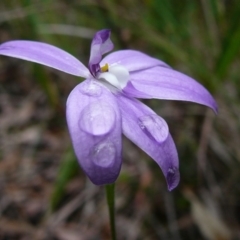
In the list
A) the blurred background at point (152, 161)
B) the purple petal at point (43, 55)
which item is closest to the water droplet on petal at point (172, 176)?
the purple petal at point (43, 55)

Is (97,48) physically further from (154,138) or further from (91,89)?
(154,138)

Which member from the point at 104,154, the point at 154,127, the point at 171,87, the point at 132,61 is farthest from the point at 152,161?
the point at 104,154

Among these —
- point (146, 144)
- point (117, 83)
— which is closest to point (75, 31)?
point (117, 83)

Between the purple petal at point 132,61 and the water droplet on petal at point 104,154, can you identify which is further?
the purple petal at point 132,61

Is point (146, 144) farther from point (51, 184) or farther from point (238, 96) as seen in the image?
point (51, 184)

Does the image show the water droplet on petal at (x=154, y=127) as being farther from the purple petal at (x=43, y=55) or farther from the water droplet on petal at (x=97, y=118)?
the purple petal at (x=43, y=55)

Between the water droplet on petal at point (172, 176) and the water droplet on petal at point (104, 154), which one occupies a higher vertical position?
the water droplet on petal at point (104, 154)

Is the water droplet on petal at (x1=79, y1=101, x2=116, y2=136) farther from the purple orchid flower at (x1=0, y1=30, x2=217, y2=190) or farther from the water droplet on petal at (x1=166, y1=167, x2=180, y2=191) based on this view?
the water droplet on petal at (x1=166, y1=167, x2=180, y2=191)
